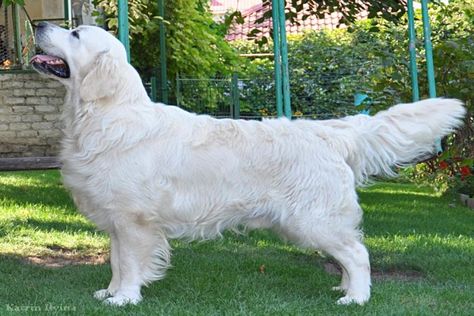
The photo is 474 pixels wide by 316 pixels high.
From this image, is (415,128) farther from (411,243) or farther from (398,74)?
(398,74)

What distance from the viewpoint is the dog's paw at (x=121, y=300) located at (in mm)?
4152

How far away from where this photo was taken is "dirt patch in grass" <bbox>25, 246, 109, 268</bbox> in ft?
17.8

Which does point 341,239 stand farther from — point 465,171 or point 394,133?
point 465,171

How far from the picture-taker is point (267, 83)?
1383cm

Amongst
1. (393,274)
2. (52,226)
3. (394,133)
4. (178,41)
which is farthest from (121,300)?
(178,41)

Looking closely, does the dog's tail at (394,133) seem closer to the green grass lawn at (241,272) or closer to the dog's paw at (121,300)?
the green grass lawn at (241,272)

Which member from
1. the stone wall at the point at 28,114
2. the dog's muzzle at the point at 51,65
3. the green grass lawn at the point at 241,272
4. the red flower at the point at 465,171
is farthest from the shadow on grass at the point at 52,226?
the stone wall at the point at 28,114

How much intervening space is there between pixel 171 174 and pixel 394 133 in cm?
142

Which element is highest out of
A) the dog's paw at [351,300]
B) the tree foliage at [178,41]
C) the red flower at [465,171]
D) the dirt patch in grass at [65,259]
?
the tree foliage at [178,41]

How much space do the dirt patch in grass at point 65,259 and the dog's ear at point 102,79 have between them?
5.37 ft

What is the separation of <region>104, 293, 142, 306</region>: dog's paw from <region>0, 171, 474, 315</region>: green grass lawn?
6 centimetres

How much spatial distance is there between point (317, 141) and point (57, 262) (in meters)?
2.36

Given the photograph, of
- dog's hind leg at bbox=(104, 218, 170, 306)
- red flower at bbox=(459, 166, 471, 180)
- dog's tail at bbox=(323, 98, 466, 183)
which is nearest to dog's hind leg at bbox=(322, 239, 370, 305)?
dog's tail at bbox=(323, 98, 466, 183)

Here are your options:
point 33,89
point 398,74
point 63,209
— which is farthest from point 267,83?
point 63,209
